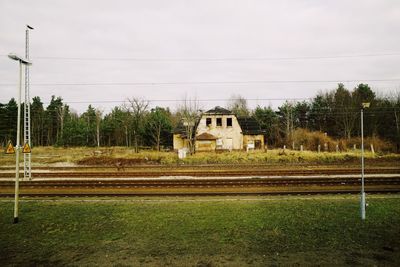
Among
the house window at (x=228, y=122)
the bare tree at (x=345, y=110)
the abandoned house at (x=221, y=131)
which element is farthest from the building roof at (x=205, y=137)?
the bare tree at (x=345, y=110)

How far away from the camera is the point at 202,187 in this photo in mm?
16672

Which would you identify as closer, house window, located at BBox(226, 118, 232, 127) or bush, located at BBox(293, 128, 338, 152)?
bush, located at BBox(293, 128, 338, 152)

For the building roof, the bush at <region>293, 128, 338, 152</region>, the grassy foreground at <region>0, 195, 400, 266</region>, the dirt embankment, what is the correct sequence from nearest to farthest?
1. the grassy foreground at <region>0, 195, 400, 266</region>
2. the dirt embankment
3. the bush at <region>293, 128, 338, 152</region>
4. the building roof

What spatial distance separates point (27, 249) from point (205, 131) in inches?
1463

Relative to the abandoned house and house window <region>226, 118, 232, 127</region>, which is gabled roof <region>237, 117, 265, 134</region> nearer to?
the abandoned house

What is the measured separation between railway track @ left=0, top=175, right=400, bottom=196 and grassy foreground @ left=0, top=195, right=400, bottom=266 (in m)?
2.43

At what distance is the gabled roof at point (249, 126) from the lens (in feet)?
155

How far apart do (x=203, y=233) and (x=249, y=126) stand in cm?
4139

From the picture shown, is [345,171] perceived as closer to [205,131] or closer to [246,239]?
[246,239]

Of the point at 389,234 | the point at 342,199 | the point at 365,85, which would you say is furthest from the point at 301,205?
the point at 365,85

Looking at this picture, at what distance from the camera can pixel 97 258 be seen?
7203 millimetres

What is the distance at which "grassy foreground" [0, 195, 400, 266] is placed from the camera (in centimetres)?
715

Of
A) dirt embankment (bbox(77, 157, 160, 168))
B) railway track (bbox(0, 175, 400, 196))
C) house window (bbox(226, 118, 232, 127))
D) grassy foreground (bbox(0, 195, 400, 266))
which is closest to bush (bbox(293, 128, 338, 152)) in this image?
house window (bbox(226, 118, 232, 127))

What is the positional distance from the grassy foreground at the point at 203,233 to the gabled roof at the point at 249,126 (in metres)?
34.2
